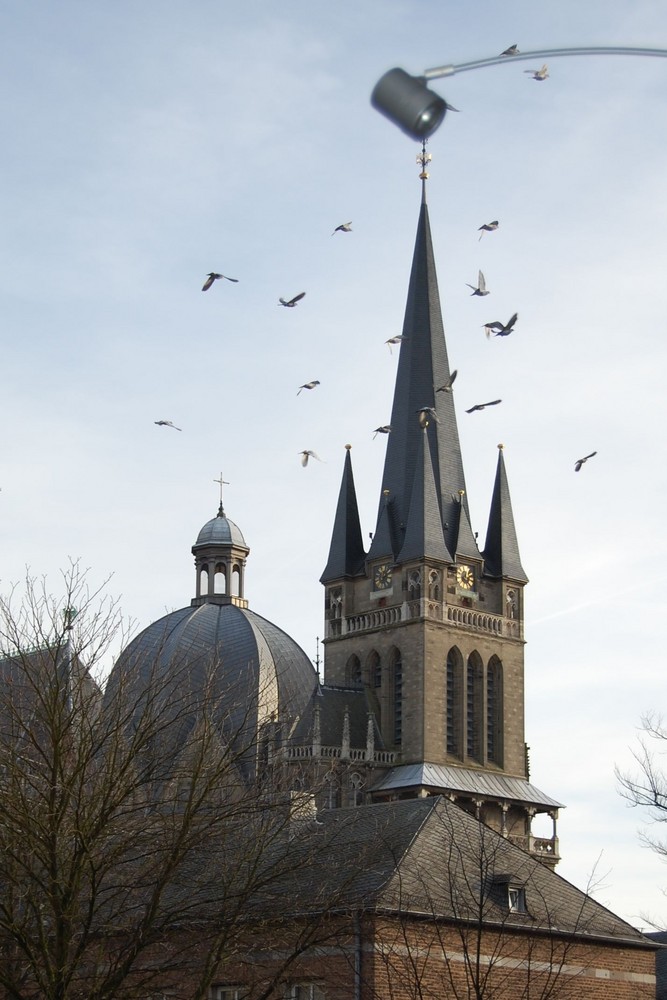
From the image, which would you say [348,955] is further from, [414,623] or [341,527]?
[341,527]

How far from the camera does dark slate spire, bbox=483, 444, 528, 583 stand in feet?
331

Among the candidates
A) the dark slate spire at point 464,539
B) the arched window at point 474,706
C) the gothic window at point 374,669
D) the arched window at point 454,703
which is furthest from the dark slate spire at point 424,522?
the arched window at point 474,706

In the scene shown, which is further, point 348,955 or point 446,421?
point 446,421

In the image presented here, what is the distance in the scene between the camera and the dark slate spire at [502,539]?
3969 inches

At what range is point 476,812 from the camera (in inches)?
3693

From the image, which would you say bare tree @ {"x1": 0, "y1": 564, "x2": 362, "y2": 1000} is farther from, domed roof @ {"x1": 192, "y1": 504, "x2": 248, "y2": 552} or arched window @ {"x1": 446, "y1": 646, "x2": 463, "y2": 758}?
domed roof @ {"x1": 192, "y1": 504, "x2": 248, "y2": 552}

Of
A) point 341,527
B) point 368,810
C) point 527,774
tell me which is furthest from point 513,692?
point 368,810

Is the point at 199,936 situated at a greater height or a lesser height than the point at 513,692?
lesser

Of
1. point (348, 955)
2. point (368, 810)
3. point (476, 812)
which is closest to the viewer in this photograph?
point (348, 955)

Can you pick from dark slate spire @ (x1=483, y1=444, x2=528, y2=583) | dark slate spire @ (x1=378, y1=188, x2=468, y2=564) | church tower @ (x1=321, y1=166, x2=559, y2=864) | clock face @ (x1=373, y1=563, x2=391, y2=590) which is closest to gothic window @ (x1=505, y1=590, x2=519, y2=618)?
church tower @ (x1=321, y1=166, x2=559, y2=864)

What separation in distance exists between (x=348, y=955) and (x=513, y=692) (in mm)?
63743

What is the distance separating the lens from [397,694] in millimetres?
97625

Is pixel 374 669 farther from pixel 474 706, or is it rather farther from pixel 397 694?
pixel 474 706

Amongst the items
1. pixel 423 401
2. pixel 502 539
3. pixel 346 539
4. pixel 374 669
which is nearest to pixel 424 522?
pixel 502 539
